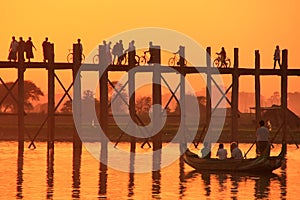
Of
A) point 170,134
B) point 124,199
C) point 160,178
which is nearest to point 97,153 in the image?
point 160,178

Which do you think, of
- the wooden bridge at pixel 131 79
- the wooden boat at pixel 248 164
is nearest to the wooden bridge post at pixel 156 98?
the wooden bridge at pixel 131 79

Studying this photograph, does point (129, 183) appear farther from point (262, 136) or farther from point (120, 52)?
point (120, 52)

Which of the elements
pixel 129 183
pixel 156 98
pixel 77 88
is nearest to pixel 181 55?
pixel 156 98

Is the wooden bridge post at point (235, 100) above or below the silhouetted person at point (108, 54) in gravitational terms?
below

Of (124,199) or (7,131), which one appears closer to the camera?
(124,199)

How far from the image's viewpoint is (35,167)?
50.9 m

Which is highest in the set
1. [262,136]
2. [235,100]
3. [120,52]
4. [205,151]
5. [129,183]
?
[120,52]

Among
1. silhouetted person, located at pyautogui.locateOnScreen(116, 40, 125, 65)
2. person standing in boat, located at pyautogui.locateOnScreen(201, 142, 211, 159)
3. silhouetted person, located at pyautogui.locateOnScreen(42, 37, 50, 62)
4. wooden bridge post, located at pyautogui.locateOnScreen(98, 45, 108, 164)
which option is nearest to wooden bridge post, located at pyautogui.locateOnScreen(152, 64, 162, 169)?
silhouetted person, located at pyautogui.locateOnScreen(116, 40, 125, 65)

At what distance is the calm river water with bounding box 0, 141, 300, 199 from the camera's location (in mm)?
39125

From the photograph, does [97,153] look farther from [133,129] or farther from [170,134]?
[170,134]

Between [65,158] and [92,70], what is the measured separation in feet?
16.5

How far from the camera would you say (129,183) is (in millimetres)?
43562

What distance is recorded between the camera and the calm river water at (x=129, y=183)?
39125mm

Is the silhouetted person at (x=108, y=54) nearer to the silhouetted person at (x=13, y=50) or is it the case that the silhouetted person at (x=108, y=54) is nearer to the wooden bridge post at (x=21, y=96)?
the wooden bridge post at (x=21, y=96)
